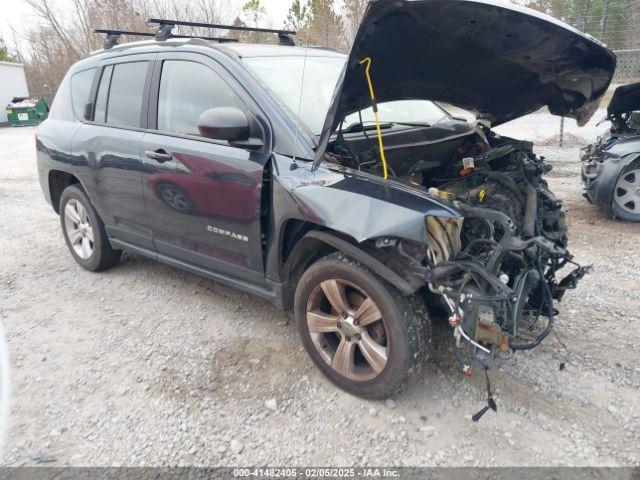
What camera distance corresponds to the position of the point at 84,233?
4.86 meters

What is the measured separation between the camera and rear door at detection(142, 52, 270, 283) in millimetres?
3168

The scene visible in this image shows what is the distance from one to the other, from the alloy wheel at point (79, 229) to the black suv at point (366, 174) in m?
0.47

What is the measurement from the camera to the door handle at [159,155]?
3.58 meters

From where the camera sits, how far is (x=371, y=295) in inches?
105

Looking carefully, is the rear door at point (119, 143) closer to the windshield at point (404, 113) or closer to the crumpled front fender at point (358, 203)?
the crumpled front fender at point (358, 203)

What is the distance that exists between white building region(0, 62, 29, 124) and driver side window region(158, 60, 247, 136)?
28202 mm

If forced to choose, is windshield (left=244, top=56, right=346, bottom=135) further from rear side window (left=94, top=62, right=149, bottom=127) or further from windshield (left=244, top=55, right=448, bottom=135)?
rear side window (left=94, top=62, right=149, bottom=127)

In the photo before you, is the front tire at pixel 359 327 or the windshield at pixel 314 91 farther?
the windshield at pixel 314 91

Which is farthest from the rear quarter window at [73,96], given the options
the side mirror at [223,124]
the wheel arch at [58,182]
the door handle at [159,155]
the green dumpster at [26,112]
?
the green dumpster at [26,112]

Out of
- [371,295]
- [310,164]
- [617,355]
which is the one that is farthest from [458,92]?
[617,355]

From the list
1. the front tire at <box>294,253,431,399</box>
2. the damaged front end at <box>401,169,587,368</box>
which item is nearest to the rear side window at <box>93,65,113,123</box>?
the front tire at <box>294,253,431,399</box>

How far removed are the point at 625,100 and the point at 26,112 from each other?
27151 millimetres

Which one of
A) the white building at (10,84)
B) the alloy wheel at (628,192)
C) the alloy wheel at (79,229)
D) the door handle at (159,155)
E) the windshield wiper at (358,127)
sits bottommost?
the white building at (10,84)

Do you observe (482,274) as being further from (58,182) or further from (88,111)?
(58,182)
